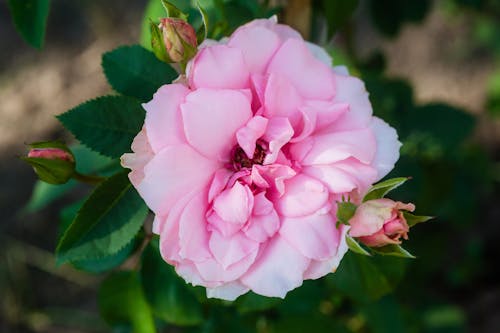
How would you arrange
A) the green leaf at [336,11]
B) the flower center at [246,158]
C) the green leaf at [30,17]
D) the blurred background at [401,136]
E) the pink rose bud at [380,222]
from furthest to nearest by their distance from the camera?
the blurred background at [401,136]
the green leaf at [336,11]
the green leaf at [30,17]
the flower center at [246,158]
the pink rose bud at [380,222]

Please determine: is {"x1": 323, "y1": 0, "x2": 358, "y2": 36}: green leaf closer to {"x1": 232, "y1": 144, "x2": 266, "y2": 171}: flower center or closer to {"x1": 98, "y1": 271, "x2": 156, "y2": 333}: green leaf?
{"x1": 232, "y1": 144, "x2": 266, "y2": 171}: flower center

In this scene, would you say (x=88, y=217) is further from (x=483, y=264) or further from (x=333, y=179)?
(x=483, y=264)

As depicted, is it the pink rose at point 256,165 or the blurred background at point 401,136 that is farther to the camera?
the blurred background at point 401,136

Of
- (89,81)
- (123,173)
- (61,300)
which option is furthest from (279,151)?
(89,81)

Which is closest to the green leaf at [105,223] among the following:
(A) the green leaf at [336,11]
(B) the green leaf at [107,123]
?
(B) the green leaf at [107,123]

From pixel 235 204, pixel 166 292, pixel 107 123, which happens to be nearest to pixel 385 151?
pixel 235 204

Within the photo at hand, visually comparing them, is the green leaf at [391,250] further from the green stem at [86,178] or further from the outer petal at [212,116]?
the green stem at [86,178]

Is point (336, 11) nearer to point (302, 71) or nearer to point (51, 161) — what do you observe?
point (302, 71)
